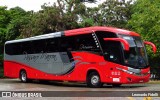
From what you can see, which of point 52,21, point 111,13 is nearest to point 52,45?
point 52,21

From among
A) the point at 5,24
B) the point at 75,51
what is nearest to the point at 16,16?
the point at 5,24

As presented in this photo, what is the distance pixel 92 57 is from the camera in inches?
797

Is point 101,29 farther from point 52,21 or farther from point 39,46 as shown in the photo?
point 52,21

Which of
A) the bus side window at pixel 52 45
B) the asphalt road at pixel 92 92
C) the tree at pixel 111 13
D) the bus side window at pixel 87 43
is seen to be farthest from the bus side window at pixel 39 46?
the tree at pixel 111 13

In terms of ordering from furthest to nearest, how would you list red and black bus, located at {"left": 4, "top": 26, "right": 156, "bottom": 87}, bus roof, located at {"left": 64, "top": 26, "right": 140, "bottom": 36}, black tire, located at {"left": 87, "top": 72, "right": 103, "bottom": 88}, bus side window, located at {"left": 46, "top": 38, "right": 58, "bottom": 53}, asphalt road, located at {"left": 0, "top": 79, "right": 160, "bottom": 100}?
bus side window, located at {"left": 46, "top": 38, "right": 58, "bottom": 53} → black tire, located at {"left": 87, "top": 72, "right": 103, "bottom": 88} → bus roof, located at {"left": 64, "top": 26, "right": 140, "bottom": 36} → red and black bus, located at {"left": 4, "top": 26, "right": 156, "bottom": 87} → asphalt road, located at {"left": 0, "top": 79, "right": 160, "bottom": 100}

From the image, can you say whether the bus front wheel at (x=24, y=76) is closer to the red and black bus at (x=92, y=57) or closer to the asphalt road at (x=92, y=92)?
the red and black bus at (x=92, y=57)

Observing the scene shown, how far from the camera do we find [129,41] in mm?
19750

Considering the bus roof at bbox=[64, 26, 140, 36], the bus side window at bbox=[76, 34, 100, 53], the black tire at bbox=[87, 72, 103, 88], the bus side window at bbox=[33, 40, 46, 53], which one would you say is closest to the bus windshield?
the bus roof at bbox=[64, 26, 140, 36]

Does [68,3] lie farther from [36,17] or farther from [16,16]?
[16,16]

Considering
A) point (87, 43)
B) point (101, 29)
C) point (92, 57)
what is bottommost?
point (92, 57)

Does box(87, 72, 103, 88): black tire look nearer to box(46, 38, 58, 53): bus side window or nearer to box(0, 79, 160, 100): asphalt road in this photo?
box(0, 79, 160, 100): asphalt road

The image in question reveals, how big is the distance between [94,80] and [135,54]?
8.92 ft

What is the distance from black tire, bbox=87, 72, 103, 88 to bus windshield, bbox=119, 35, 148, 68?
2011mm

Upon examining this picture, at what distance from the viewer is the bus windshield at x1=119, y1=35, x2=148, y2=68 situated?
19172 mm
